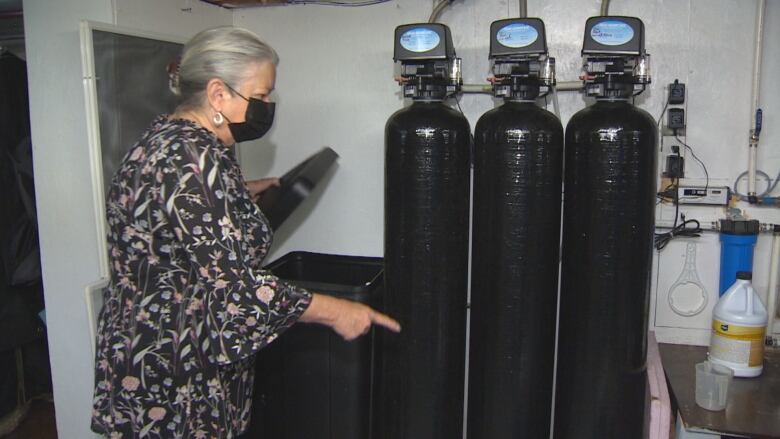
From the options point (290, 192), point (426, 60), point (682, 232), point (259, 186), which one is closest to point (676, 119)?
point (682, 232)

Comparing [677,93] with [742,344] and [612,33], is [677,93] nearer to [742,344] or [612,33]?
[612,33]

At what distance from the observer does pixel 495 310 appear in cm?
167

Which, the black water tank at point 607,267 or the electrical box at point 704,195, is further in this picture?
the electrical box at point 704,195

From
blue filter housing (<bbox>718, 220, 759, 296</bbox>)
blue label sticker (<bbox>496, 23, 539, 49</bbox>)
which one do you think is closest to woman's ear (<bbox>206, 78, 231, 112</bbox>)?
blue label sticker (<bbox>496, 23, 539, 49</bbox>)

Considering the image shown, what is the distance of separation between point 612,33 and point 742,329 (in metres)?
0.92

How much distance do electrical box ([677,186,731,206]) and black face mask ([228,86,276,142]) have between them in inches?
51.3

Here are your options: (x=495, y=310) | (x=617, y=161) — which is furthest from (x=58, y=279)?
(x=617, y=161)

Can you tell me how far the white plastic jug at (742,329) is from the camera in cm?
167

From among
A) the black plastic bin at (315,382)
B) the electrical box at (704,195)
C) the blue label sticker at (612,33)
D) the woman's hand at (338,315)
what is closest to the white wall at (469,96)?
the electrical box at (704,195)

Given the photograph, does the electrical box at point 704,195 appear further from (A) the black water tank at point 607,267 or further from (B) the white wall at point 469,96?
(A) the black water tank at point 607,267

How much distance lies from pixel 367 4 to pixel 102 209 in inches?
43.9

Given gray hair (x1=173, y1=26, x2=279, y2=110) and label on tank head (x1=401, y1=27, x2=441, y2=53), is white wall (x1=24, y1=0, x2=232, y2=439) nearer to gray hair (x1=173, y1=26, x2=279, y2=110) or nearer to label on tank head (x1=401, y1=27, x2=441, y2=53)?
gray hair (x1=173, y1=26, x2=279, y2=110)

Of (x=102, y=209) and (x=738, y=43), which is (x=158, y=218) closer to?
(x=102, y=209)

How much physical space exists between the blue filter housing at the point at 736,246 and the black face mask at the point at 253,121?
140 centimetres
